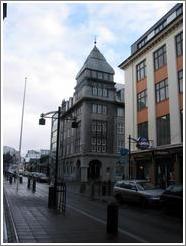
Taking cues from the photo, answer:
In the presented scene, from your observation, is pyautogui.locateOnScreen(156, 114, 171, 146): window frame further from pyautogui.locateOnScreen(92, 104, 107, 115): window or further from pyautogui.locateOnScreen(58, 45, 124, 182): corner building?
pyautogui.locateOnScreen(92, 104, 107, 115): window

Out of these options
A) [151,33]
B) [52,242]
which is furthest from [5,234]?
[151,33]

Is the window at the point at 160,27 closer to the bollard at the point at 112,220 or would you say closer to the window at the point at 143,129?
the window at the point at 143,129

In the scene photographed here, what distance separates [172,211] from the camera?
62.4ft

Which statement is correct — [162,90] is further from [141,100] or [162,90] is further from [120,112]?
[120,112]

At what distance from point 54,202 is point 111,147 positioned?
5395cm

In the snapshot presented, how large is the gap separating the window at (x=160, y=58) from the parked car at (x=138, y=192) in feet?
45.7

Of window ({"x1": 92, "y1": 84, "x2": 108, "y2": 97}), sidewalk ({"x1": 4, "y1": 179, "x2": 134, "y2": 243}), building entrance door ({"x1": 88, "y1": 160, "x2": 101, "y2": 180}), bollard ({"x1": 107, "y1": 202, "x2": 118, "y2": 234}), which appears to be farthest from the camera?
window ({"x1": 92, "y1": 84, "x2": 108, "y2": 97})

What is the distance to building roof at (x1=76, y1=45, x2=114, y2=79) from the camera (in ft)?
237

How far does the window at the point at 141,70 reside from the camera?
125 feet

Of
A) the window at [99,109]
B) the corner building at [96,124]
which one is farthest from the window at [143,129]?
the window at [99,109]

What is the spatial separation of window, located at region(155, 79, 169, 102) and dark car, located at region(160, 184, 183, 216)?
586 inches

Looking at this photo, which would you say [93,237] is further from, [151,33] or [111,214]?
[151,33]

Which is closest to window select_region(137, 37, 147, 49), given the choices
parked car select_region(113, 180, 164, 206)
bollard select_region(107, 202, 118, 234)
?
parked car select_region(113, 180, 164, 206)

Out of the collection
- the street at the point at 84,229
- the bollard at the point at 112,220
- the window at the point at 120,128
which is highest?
the window at the point at 120,128
